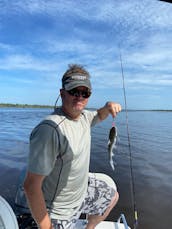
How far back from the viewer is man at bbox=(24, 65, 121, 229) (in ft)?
7.34

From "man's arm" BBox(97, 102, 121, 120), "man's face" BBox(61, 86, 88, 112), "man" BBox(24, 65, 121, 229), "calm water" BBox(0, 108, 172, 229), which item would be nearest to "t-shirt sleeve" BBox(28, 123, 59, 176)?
"man" BBox(24, 65, 121, 229)

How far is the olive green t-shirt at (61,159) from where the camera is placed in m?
2.23

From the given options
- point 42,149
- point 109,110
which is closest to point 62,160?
point 42,149

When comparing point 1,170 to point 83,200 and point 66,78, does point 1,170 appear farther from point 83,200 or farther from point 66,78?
point 66,78

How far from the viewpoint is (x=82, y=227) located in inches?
132

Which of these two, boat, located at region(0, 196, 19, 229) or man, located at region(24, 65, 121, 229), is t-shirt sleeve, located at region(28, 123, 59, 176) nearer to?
man, located at region(24, 65, 121, 229)

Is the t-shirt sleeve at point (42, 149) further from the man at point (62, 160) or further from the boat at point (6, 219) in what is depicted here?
the boat at point (6, 219)

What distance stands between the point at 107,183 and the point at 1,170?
5.43 meters

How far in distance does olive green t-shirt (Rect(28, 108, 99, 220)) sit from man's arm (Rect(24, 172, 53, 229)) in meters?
0.07

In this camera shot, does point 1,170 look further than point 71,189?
Yes

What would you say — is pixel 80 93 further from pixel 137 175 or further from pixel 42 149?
pixel 137 175

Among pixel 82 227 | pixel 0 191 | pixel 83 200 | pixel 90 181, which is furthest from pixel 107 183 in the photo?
pixel 0 191

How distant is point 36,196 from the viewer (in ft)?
7.40

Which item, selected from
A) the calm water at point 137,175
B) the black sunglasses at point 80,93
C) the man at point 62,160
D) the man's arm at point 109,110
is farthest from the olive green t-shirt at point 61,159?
the calm water at point 137,175
